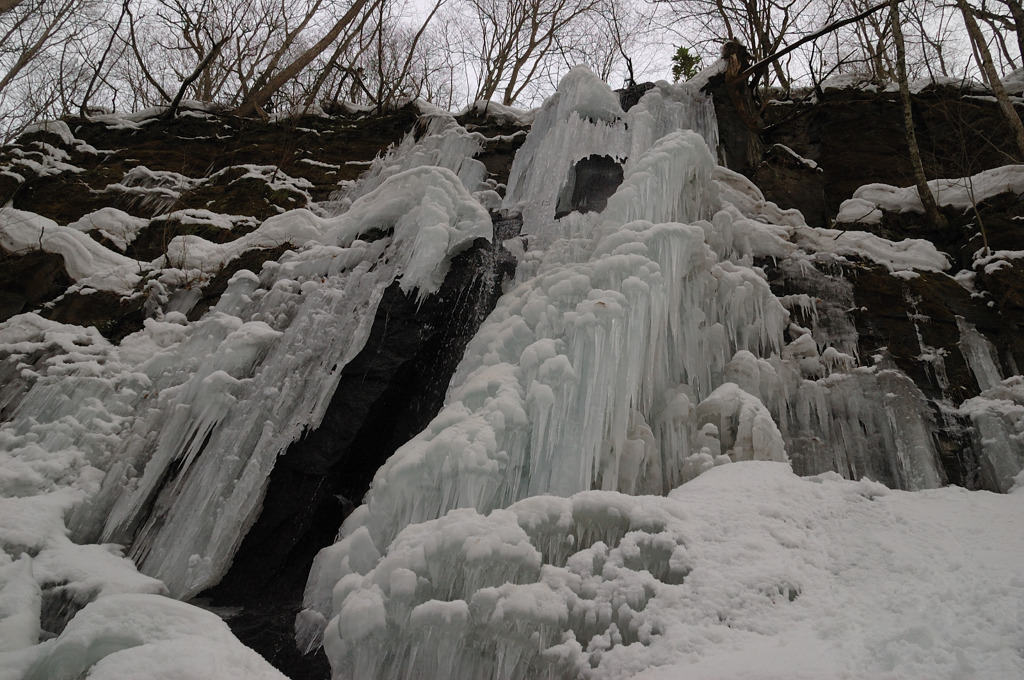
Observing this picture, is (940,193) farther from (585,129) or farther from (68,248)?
(68,248)

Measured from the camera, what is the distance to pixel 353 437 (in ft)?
17.0

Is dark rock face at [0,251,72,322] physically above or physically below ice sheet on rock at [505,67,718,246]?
below

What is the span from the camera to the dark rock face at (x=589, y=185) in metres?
7.00

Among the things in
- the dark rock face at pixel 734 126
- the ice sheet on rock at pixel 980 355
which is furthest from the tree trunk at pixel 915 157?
the ice sheet on rock at pixel 980 355

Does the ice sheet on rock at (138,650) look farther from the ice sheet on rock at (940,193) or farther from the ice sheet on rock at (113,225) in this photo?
the ice sheet on rock at (940,193)

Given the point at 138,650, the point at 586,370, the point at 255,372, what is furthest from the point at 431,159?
the point at 138,650

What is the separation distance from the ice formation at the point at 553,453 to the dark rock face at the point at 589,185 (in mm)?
154

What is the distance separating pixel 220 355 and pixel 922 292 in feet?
21.7

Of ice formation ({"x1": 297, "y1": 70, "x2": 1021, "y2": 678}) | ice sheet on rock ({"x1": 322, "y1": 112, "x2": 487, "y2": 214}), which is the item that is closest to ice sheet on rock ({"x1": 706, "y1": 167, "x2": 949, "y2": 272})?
ice formation ({"x1": 297, "y1": 70, "x2": 1021, "y2": 678})

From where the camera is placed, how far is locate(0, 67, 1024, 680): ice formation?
246 cm

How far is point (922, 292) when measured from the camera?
6.12 meters

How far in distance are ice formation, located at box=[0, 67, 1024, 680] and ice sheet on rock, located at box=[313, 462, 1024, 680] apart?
0.04ft

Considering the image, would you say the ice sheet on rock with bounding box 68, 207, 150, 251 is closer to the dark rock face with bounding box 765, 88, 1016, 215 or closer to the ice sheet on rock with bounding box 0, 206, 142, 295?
the ice sheet on rock with bounding box 0, 206, 142, 295

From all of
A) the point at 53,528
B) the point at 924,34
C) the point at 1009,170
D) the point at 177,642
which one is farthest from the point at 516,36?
the point at 177,642
